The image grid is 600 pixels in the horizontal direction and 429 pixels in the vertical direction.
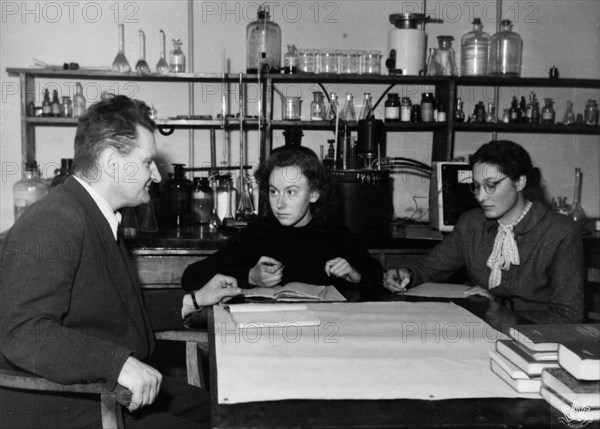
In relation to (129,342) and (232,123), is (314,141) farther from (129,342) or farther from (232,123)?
(129,342)

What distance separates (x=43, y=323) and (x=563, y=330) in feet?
3.62

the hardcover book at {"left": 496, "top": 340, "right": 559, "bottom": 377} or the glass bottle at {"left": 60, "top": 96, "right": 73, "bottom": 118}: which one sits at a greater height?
the glass bottle at {"left": 60, "top": 96, "right": 73, "bottom": 118}

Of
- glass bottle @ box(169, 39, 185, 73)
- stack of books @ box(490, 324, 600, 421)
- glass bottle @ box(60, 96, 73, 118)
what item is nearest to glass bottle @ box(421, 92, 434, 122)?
glass bottle @ box(169, 39, 185, 73)

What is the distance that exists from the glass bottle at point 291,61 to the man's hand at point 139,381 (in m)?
2.44

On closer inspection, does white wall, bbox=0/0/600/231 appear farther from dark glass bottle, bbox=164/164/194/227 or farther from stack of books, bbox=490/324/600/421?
stack of books, bbox=490/324/600/421

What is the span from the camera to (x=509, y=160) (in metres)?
2.60

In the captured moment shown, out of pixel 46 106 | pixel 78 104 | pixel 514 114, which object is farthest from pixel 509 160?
pixel 46 106

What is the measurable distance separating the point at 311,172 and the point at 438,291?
68cm

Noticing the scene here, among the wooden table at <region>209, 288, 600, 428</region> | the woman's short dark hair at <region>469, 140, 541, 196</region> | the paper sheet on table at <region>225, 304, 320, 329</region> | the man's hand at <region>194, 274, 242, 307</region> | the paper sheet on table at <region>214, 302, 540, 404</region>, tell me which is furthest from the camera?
the woman's short dark hair at <region>469, 140, 541, 196</region>

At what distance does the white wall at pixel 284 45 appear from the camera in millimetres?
3814

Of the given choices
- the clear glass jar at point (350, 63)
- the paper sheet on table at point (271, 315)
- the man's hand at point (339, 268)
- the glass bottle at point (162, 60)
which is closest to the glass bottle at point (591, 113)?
the clear glass jar at point (350, 63)

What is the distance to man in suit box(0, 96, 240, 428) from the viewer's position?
59.6 inches

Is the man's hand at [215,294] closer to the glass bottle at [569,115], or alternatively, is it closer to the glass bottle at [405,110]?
the glass bottle at [405,110]

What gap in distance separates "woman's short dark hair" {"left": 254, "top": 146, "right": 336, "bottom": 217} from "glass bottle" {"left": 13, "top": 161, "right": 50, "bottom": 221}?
1.42 meters
